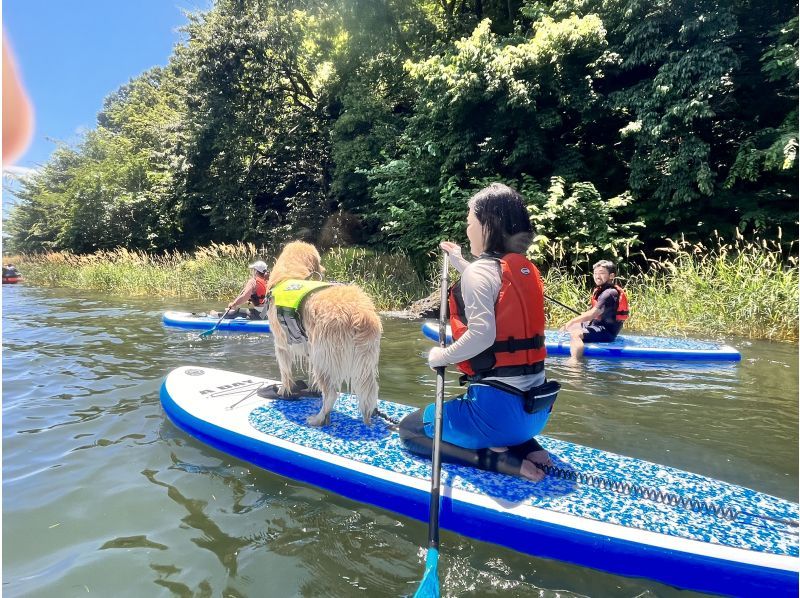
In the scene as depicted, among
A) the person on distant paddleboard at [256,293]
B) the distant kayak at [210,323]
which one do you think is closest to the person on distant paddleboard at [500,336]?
the person on distant paddleboard at [256,293]

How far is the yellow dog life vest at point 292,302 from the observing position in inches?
142

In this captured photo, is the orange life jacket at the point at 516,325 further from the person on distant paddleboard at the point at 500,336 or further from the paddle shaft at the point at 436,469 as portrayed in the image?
the paddle shaft at the point at 436,469

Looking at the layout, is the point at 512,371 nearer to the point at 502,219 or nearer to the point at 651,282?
the point at 502,219

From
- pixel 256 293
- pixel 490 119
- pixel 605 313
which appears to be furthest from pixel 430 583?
pixel 490 119

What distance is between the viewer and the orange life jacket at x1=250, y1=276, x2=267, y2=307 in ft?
26.7

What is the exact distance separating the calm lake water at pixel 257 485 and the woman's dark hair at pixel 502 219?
1.56m

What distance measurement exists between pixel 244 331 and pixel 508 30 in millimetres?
12181

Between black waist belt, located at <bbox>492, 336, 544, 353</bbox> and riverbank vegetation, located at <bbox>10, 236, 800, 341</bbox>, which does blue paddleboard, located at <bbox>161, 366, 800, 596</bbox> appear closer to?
black waist belt, located at <bbox>492, 336, 544, 353</bbox>

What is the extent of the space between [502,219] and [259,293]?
6361 mm

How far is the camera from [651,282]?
30.7 feet

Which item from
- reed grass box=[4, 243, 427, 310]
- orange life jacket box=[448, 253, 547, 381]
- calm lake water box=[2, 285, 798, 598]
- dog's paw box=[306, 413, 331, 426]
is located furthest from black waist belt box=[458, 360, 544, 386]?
reed grass box=[4, 243, 427, 310]

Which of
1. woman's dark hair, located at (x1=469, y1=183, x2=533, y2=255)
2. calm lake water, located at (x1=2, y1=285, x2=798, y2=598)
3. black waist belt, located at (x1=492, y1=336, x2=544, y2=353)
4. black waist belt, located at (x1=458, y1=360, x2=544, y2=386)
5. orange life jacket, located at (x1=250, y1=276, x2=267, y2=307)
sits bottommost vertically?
calm lake water, located at (x1=2, y1=285, x2=798, y2=598)

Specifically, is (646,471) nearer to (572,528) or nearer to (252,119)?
(572,528)

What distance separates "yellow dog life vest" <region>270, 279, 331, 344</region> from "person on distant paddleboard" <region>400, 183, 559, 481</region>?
1.23m
